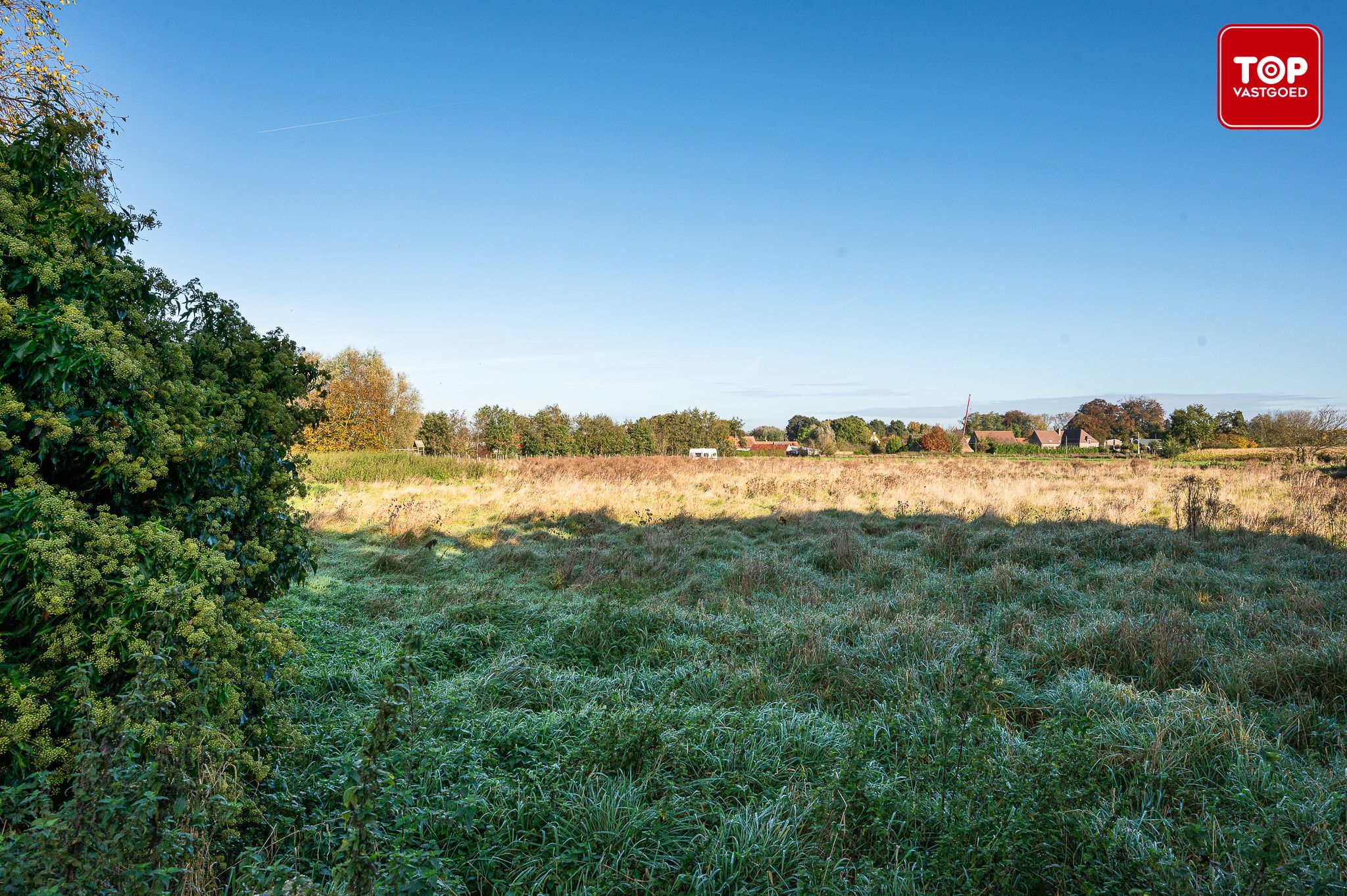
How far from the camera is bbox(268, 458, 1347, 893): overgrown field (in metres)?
2.70

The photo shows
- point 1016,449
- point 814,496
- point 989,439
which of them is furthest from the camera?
point 989,439

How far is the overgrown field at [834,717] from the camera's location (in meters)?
2.70

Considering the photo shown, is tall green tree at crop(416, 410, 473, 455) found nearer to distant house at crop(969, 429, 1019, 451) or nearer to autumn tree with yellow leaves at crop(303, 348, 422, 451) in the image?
autumn tree with yellow leaves at crop(303, 348, 422, 451)

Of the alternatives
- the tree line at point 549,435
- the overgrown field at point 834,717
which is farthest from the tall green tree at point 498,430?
the overgrown field at point 834,717

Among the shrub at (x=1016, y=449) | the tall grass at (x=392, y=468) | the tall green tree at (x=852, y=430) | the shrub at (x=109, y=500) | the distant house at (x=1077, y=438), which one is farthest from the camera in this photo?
the distant house at (x=1077, y=438)

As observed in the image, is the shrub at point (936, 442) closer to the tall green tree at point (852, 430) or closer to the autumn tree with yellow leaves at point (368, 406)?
the tall green tree at point (852, 430)

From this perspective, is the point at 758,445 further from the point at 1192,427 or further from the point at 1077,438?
the point at 1192,427

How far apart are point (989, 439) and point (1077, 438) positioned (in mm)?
15983

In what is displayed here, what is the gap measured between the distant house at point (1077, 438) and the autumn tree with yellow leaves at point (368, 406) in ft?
235

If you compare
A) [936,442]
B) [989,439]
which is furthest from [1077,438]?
[936,442]

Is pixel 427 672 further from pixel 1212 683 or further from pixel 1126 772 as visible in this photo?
pixel 1212 683

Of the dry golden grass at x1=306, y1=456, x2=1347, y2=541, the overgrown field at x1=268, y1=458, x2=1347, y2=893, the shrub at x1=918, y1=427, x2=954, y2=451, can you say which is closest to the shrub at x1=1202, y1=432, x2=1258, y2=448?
the shrub at x1=918, y1=427, x2=954, y2=451

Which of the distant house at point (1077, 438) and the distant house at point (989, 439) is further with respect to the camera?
the distant house at point (1077, 438)

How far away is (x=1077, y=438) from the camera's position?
253ft
